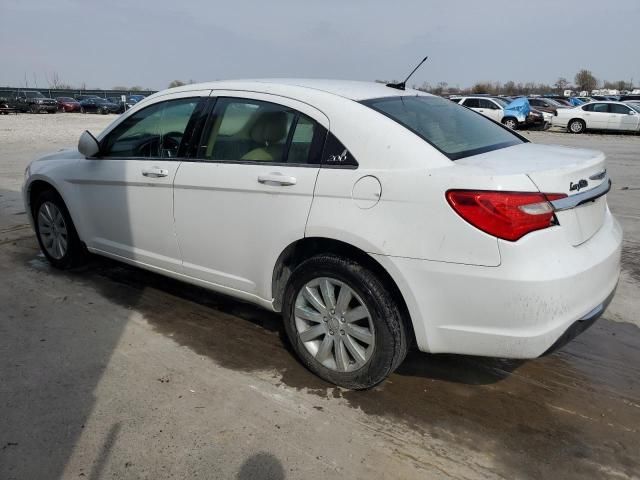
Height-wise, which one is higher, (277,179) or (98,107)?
(277,179)

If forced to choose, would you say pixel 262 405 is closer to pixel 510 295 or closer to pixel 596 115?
pixel 510 295

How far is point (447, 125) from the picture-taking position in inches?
121

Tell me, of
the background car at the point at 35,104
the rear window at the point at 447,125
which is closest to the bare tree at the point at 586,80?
the background car at the point at 35,104

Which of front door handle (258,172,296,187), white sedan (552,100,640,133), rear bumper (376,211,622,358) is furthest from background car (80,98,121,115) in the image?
rear bumper (376,211,622,358)

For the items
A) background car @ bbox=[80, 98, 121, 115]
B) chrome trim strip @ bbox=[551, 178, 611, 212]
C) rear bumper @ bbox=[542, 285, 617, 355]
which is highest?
chrome trim strip @ bbox=[551, 178, 611, 212]

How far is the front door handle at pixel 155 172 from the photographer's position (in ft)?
11.6

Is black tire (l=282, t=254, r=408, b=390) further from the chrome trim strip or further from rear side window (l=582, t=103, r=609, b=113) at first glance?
rear side window (l=582, t=103, r=609, b=113)

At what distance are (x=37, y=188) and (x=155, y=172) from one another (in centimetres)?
191

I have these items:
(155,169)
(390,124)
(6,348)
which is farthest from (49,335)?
(390,124)

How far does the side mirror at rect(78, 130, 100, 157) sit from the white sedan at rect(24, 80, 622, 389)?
294 mm

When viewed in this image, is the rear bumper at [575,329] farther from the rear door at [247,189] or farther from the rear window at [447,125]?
the rear door at [247,189]

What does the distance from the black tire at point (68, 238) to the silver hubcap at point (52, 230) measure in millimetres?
36

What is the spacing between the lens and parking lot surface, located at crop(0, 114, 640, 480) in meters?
2.39

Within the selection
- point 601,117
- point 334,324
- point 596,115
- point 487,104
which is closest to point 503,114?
point 487,104
